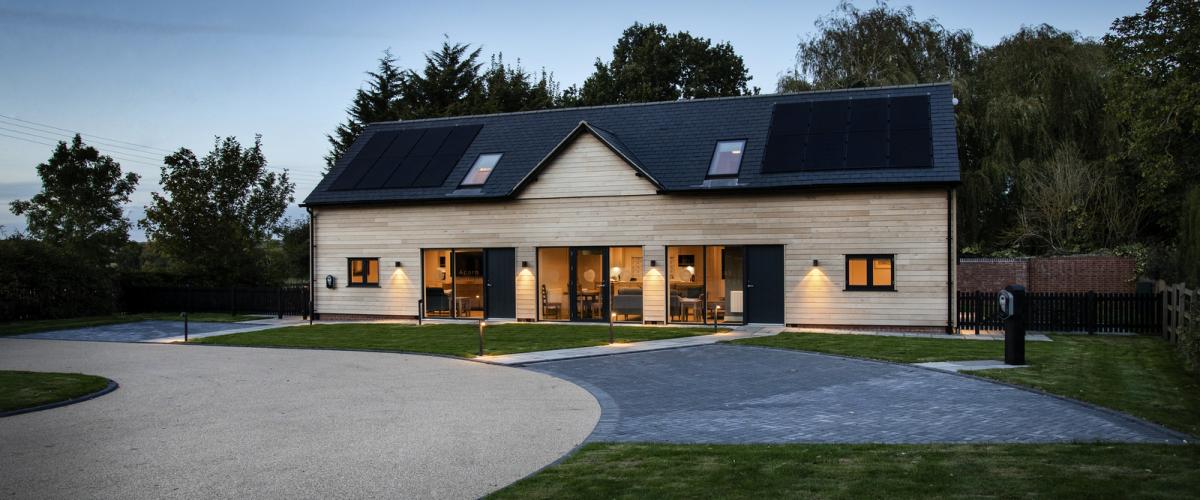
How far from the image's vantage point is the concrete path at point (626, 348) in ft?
52.6

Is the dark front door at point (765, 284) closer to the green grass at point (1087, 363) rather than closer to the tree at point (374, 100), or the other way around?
the green grass at point (1087, 363)

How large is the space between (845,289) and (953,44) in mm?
21950

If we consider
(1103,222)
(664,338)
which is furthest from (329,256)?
(1103,222)

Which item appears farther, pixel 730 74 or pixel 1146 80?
pixel 730 74

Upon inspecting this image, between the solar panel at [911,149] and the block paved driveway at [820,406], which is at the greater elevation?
the solar panel at [911,149]

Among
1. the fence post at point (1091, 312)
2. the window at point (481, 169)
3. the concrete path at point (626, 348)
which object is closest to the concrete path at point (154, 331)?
the window at point (481, 169)

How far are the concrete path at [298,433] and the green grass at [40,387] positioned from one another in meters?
0.44

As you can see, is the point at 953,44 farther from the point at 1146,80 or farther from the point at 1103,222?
the point at 1146,80

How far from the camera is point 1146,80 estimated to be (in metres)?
23.6

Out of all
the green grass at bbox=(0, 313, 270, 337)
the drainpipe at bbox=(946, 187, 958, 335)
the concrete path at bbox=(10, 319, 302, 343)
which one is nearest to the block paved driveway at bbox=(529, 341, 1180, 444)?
the drainpipe at bbox=(946, 187, 958, 335)

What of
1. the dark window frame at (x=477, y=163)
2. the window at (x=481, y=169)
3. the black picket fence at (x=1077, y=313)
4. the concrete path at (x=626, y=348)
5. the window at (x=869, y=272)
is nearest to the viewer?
the concrete path at (x=626, y=348)

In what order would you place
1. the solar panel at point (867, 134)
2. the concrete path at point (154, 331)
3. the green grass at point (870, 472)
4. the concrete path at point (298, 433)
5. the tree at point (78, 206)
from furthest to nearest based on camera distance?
1. the tree at point (78, 206)
2. the concrete path at point (154, 331)
3. the solar panel at point (867, 134)
4. the concrete path at point (298, 433)
5. the green grass at point (870, 472)

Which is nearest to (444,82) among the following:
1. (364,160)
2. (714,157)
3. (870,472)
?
(364,160)

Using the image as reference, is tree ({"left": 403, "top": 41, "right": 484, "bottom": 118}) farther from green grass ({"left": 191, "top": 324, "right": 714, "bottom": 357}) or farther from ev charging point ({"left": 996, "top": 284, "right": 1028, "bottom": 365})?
ev charging point ({"left": 996, "top": 284, "right": 1028, "bottom": 365})
